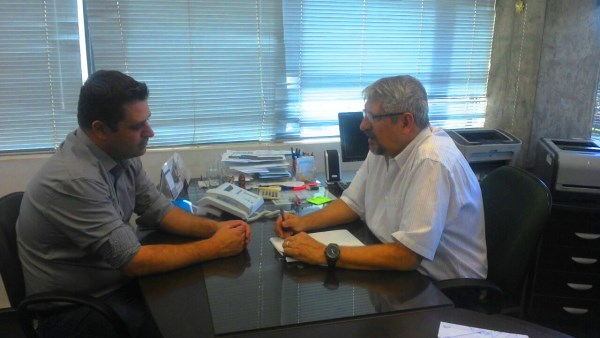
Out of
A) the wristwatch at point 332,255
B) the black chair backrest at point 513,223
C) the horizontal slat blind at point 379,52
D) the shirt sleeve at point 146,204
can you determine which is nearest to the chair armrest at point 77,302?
the shirt sleeve at point 146,204

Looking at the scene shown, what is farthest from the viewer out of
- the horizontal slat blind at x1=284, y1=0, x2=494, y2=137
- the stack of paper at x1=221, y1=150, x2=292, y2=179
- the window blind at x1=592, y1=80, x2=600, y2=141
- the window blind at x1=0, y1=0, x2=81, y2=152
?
the window blind at x1=592, y1=80, x2=600, y2=141

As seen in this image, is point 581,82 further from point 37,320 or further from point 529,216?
point 37,320

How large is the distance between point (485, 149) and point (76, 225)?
7.28 ft

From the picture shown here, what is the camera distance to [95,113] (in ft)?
4.85

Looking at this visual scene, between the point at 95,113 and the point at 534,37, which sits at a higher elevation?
the point at 534,37

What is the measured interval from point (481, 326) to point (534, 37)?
245cm

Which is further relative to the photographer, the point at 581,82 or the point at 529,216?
the point at 581,82

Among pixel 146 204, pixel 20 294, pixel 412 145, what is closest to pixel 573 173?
pixel 412 145

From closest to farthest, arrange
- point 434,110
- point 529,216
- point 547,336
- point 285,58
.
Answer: point 547,336
point 529,216
point 285,58
point 434,110

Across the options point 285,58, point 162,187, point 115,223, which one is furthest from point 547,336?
point 285,58

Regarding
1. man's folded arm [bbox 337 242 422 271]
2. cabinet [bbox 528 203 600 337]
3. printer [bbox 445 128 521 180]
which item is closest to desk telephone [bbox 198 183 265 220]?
man's folded arm [bbox 337 242 422 271]

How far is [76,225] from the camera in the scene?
1396 mm

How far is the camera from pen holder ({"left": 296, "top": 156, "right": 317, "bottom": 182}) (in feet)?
8.41

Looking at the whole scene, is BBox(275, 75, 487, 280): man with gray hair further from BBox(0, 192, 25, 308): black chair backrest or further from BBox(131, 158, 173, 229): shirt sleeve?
BBox(0, 192, 25, 308): black chair backrest
